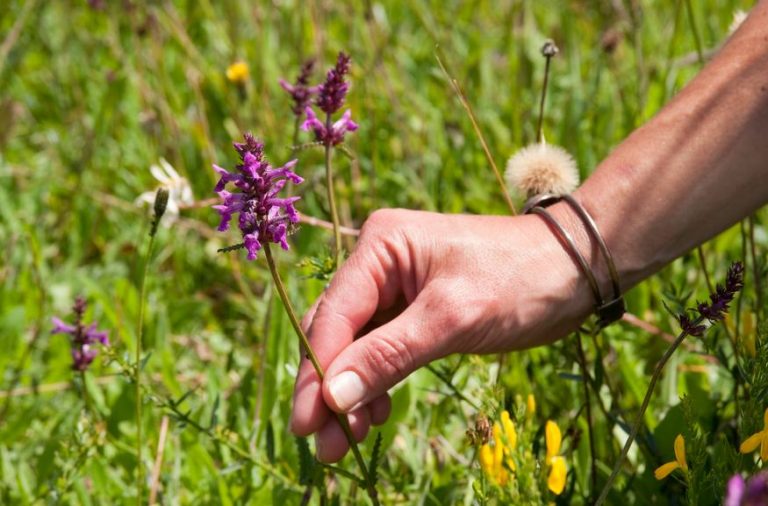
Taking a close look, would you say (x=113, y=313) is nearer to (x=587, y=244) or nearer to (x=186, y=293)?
(x=186, y=293)

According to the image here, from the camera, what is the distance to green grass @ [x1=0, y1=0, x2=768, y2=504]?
184 centimetres

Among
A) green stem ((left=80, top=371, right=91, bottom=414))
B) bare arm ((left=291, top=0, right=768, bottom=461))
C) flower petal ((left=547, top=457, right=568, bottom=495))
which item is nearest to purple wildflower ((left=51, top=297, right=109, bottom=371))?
green stem ((left=80, top=371, right=91, bottom=414))

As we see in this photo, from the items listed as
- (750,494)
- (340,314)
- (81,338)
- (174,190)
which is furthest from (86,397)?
(750,494)

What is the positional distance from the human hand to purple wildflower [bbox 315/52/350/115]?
184 millimetres

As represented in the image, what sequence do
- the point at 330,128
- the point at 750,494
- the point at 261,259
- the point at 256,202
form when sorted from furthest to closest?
the point at 261,259, the point at 330,128, the point at 256,202, the point at 750,494

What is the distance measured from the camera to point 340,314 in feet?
4.68

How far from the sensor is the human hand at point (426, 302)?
1344 mm

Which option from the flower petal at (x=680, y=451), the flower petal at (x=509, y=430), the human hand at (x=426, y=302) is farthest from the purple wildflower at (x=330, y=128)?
the flower petal at (x=680, y=451)

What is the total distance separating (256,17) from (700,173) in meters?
2.00

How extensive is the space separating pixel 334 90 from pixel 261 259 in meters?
1.25

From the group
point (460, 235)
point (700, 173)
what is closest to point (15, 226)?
point (460, 235)

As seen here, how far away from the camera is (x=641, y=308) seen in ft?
7.88

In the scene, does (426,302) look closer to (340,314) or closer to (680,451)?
(340,314)

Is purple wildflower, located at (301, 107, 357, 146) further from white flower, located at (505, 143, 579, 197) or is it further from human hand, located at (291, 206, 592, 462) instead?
white flower, located at (505, 143, 579, 197)
